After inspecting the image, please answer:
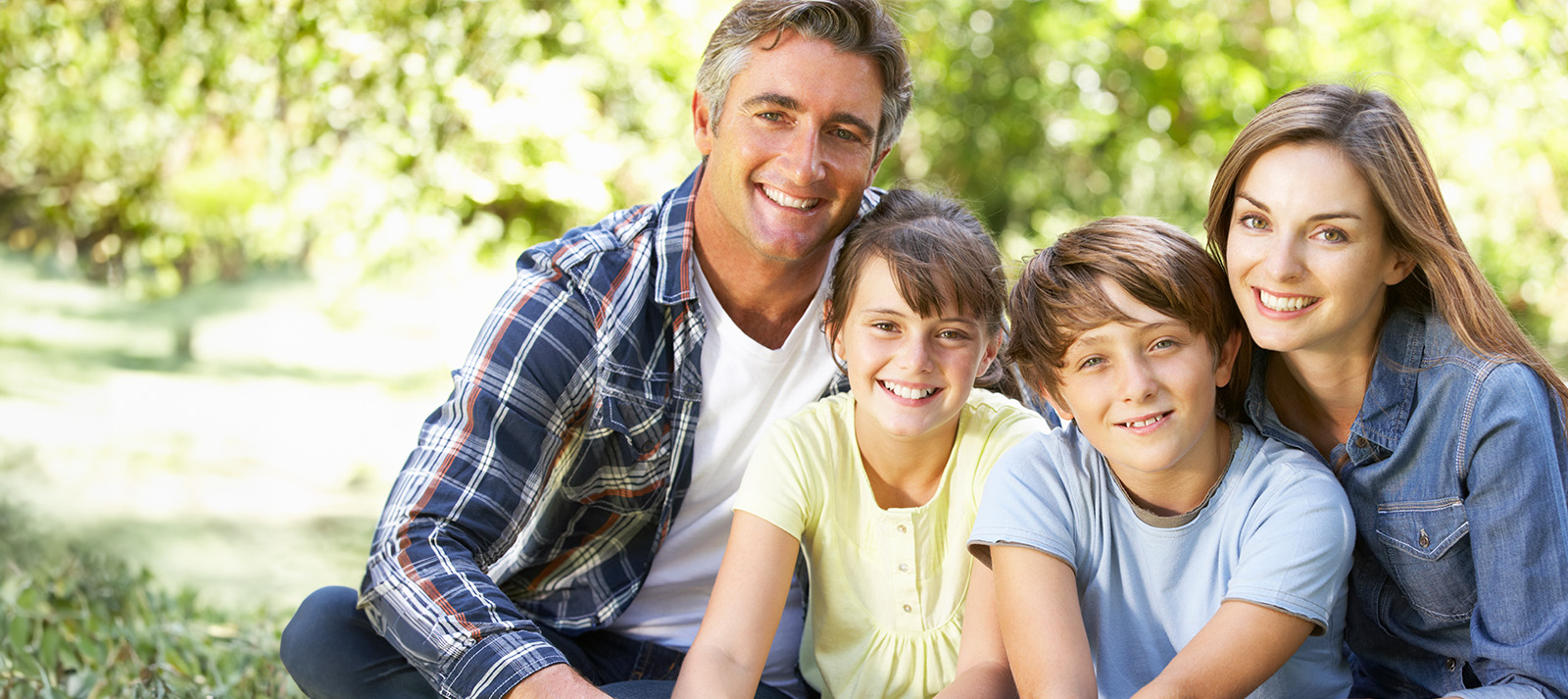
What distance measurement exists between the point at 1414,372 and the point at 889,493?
0.84m

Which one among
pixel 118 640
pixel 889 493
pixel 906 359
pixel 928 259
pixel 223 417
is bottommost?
pixel 223 417

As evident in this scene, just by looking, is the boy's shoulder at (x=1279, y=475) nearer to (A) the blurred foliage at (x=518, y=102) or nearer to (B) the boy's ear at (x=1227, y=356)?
(B) the boy's ear at (x=1227, y=356)

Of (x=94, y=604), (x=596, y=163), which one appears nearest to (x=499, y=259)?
(x=596, y=163)

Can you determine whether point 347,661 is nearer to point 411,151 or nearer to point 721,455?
point 721,455

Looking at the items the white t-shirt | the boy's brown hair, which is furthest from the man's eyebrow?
the boy's brown hair

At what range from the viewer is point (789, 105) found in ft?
7.45

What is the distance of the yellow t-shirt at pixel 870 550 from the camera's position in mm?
2029

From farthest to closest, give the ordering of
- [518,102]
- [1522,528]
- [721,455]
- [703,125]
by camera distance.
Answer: [518,102] < [703,125] < [721,455] < [1522,528]

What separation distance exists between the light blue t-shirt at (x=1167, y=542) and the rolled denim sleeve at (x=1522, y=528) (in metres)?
0.19

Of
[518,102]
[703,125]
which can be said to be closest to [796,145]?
[703,125]

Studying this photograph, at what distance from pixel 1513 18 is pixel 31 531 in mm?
6399

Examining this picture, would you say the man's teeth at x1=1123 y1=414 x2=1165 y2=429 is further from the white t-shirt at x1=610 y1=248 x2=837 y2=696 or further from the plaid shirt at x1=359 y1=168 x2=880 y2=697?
the plaid shirt at x1=359 y1=168 x2=880 y2=697

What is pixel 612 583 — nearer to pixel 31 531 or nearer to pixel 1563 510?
pixel 1563 510

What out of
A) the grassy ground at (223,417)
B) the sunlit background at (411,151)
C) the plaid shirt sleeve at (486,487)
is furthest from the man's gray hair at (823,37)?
the sunlit background at (411,151)
